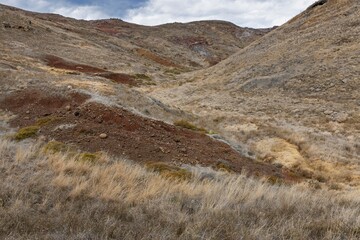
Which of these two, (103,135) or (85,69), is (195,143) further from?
(85,69)

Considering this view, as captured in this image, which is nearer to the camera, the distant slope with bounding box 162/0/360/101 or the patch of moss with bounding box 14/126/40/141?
the patch of moss with bounding box 14/126/40/141

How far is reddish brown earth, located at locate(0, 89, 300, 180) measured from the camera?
602 inches

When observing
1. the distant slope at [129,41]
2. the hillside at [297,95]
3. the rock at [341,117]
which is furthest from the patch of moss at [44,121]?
the distant slope at [129,41]

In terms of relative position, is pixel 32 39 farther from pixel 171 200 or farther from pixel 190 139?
pixel 171 200

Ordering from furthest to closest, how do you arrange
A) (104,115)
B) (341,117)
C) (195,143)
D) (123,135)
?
(341,117)
(104,115)
(195,143)
(123,135)

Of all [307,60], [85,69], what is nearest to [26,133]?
[307,60]

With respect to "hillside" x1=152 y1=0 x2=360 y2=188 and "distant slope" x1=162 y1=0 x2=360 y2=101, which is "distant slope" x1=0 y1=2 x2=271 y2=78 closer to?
"distant slope" x1=162 y1=0 x2=360 y2=101

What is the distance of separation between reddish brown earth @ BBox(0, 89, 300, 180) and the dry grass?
664 centimetres

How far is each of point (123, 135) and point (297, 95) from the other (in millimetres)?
22460

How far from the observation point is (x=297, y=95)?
34719mm

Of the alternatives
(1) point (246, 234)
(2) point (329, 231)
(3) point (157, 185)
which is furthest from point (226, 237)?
(3) point (157, 185)

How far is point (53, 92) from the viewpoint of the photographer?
76.2 feet

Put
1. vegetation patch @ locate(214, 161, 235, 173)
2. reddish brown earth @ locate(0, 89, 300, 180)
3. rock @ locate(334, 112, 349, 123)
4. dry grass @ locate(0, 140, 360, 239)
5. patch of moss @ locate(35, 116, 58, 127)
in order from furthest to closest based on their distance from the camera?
rock @ locate(334, 112, 349, 123) → patch of moss @ locate(35, 116, 58, 127) → reddish brown earth @ locate(0, 89, 300, 180) → vegetation patch @ locate(214, 161, 235, 173) → dry grass @ locate(0, 140, 360, 239)

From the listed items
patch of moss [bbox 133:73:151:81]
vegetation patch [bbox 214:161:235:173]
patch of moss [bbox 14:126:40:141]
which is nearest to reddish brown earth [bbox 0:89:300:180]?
vegetation patch [bbox 214:161:235:173]
